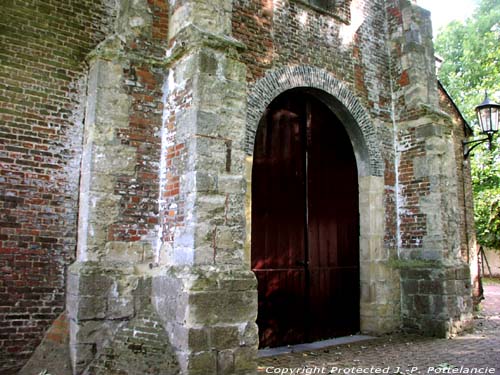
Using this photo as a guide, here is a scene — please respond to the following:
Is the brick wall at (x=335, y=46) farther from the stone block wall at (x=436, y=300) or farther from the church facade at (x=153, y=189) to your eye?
the stone block wall at (x=436, y=300)

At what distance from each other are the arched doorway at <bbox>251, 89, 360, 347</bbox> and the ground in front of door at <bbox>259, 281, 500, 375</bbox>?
669mm

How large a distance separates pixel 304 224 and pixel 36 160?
418cm

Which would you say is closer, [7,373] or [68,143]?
[7,373]

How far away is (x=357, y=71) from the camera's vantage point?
28.3 ft

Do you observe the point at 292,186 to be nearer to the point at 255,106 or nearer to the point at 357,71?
the point at 255,106

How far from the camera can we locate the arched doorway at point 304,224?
7.13 meters

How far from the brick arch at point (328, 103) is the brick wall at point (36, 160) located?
2.44 meters

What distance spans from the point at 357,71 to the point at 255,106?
275cm

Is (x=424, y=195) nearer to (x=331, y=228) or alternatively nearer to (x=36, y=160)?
(x=331, y=228)

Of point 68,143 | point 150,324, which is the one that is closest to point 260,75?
point 68,143

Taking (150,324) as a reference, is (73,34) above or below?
above

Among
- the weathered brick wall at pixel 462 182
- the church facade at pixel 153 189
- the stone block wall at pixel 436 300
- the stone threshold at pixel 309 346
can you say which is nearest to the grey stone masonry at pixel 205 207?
the church facade at pixel 153 189

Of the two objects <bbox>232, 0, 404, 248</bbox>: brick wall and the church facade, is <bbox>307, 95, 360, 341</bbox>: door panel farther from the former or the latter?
<bbox>232, 0, 404, 248</bbox>: brick wall

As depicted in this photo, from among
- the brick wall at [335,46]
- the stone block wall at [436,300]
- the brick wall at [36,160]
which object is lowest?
the stone block wall at [436,300]
